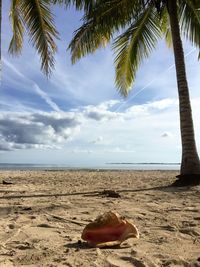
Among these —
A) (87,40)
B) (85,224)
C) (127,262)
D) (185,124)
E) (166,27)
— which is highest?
(166,27)

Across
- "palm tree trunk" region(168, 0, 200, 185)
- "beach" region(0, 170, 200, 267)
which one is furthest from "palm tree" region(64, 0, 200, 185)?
"beach" region(0, 170, 200, 267)

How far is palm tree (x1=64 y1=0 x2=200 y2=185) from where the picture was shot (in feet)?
33.3

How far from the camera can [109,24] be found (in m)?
→ 11.7

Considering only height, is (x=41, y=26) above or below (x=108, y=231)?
above

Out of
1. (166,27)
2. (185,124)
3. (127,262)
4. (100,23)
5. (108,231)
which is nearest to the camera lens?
(127,262)

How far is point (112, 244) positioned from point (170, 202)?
332 cm

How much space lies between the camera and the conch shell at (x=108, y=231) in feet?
12.5

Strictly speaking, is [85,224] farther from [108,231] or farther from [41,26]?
[41,26]

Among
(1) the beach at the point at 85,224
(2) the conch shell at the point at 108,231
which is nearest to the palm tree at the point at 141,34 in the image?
(1) the beach at the point at 85,224

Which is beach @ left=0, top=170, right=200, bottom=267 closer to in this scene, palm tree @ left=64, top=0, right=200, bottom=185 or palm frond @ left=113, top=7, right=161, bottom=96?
palm tree @ left=64, top=0, right=200, bottom=185

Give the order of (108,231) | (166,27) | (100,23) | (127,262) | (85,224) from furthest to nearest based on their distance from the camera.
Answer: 1. (166,27)
2. (100,23)
3. (85,224)
4. (108,231)
5. (127,262)

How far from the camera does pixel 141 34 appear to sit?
12.9 metres

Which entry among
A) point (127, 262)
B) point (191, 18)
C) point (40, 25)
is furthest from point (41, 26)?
point (127, 262)

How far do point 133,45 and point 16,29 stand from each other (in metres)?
3.96
